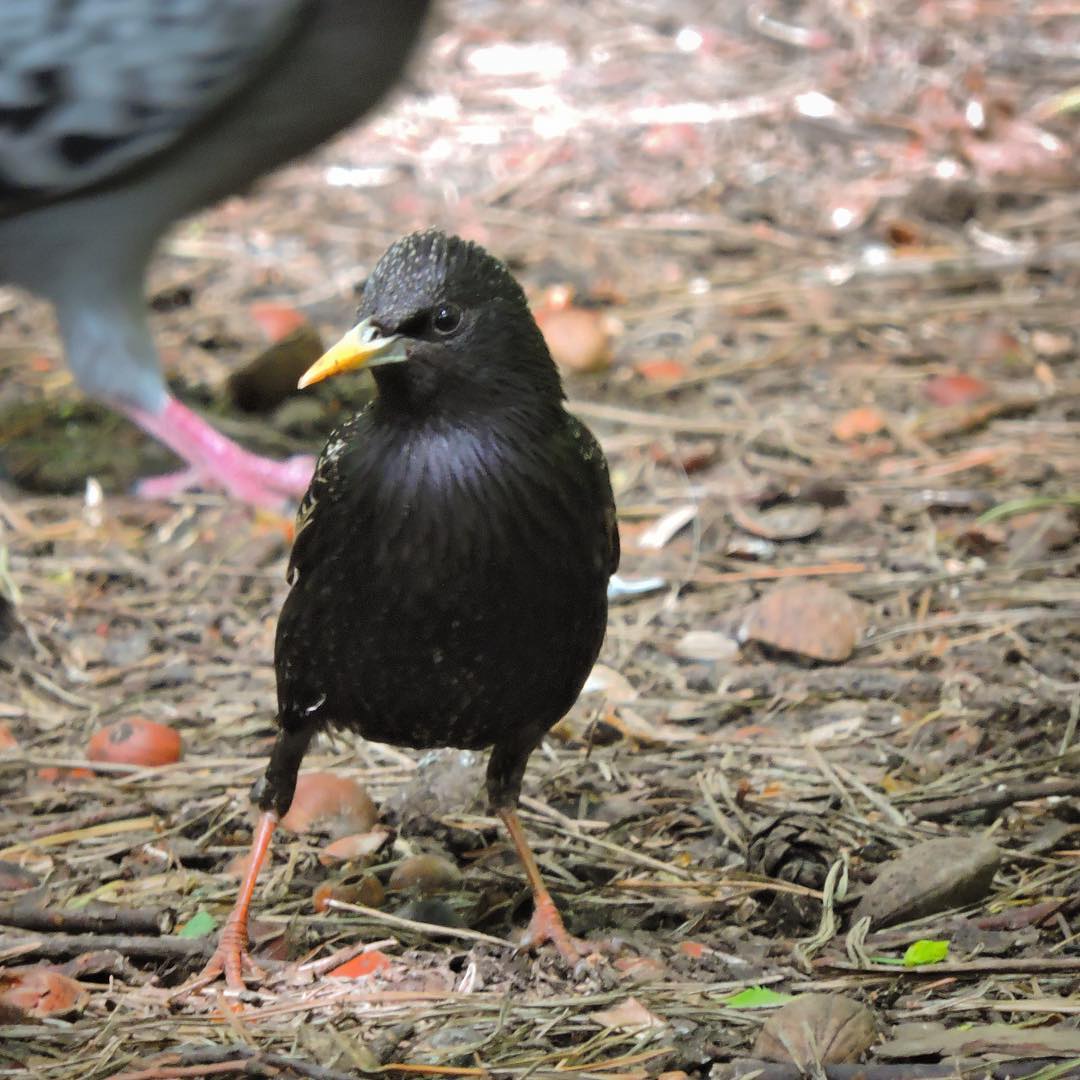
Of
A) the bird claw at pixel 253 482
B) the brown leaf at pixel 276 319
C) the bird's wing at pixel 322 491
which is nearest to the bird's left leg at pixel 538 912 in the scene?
the bird's wing at pixel 322 491

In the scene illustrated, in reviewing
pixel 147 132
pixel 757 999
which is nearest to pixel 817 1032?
pixel 757 999

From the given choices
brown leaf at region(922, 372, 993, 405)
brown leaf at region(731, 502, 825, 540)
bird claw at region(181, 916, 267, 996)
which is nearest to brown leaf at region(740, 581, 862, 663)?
brown leaf at region(731, 502, 825, 540)

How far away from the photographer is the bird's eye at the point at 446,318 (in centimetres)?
263

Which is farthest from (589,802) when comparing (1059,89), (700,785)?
(1059,89)

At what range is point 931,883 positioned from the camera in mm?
2891

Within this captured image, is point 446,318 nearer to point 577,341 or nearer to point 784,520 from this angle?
point 784,520

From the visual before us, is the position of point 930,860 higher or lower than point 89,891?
higher

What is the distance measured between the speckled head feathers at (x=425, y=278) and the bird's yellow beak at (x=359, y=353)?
1.0 inches

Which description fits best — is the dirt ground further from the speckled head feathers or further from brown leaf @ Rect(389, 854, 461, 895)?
the speckled head feathers

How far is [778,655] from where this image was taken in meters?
3.99

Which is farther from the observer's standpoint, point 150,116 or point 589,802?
point 150,116

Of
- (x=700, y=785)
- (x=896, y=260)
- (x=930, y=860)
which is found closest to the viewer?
(x=930, y=860)

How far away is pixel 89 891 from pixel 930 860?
1.51m

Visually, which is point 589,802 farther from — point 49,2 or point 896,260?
point 896,260
